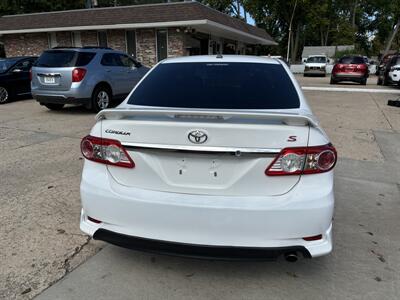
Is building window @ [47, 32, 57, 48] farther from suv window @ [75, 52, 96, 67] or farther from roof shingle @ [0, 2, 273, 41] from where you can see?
suv window @ [75, 52, 96, 67]

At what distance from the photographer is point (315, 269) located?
307 centimetres

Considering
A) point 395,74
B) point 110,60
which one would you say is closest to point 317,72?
point 395,74

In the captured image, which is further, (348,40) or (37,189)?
(348,40)

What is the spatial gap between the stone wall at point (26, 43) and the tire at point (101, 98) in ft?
56.9

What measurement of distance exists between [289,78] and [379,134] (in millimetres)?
5842

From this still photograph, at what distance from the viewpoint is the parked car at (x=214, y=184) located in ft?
8.00

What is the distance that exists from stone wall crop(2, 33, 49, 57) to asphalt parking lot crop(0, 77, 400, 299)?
2238 centimetres

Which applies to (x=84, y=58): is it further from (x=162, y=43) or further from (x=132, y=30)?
(x=132, y=30)

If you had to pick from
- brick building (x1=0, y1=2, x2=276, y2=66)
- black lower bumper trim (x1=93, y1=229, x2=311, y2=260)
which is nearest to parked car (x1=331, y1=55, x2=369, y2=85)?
brick building (x1=0, y1=2, x2=276, y2=66)

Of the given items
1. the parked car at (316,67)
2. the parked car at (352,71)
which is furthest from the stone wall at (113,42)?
the parked car at (316,67)

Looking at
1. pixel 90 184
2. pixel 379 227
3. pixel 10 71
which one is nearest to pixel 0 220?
pixel 90 184

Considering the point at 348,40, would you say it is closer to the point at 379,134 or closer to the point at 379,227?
the point at 379,134

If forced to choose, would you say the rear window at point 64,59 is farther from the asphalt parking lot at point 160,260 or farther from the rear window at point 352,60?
the rear window at point 352,60

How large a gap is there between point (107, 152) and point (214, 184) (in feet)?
2.69
